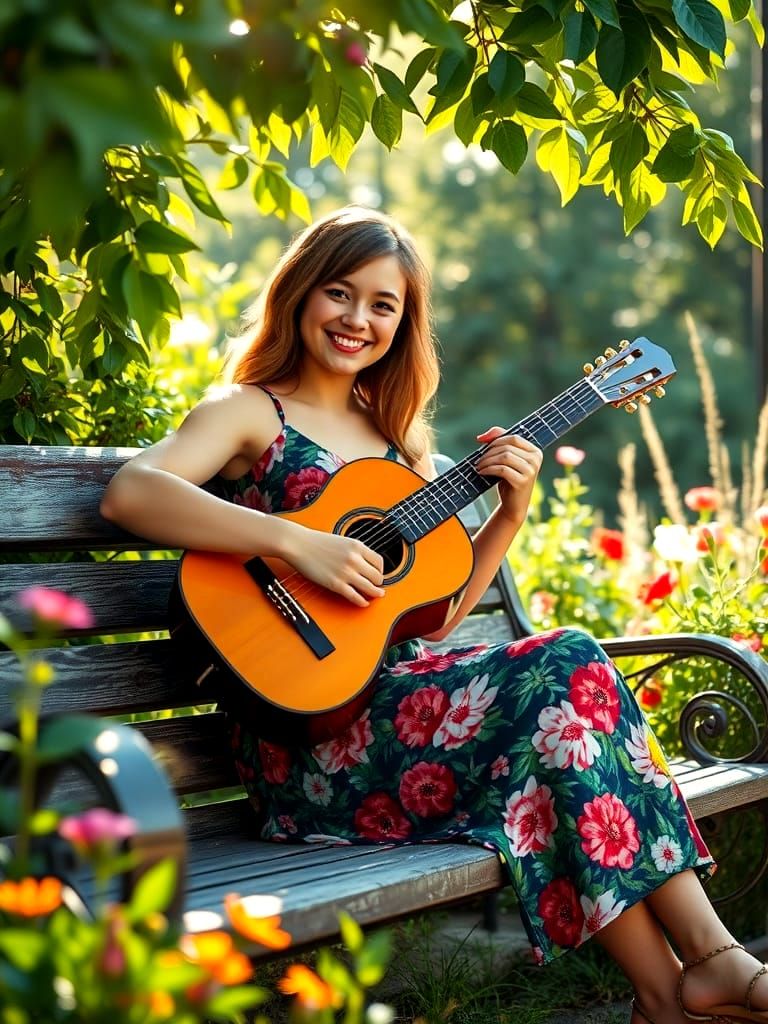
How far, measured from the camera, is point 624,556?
4.38 meters

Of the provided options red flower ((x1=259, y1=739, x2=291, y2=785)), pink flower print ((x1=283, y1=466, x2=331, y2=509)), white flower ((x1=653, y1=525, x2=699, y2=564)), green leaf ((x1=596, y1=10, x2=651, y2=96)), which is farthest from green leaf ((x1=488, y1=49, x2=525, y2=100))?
white flower ((x1=653, y1=525, x2=699, y2=564))

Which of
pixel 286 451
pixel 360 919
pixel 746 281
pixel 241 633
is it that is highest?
pixel 746 281

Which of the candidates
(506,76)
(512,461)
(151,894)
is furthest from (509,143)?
(151,894)

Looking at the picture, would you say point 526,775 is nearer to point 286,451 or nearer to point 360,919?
point 360,919

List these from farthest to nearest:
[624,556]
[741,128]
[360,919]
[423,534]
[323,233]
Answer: [741,128] < [624,556] < [323,233] < [423,534] < [360,919]

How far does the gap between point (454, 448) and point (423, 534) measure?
20958mm

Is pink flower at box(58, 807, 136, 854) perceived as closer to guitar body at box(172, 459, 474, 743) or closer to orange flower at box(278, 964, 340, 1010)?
orange flower at box(278, 964, 340, 1010)

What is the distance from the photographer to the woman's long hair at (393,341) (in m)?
2.71

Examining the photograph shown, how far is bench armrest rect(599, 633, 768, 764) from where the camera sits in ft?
9.57

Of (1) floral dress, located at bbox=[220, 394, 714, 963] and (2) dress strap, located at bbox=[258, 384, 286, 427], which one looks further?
(2) dress strap, located at bbox=[258, 384, 286, 427]

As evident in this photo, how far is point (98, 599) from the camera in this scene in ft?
8.45

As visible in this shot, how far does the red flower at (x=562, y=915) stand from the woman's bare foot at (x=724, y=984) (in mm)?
203

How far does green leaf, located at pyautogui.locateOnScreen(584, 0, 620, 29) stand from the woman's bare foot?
151cm

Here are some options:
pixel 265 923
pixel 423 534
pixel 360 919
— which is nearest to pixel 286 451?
pixel 423 534
